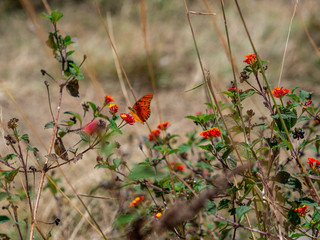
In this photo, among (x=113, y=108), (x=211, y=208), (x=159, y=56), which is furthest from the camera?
(x=159, y=56)

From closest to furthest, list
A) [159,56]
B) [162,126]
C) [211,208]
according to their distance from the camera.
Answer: [211,208] → [162,126] → [159,56]

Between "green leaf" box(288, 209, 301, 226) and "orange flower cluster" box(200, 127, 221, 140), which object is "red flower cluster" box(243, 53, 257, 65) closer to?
"orange flower cluster" box(200, 127, 221, 140)

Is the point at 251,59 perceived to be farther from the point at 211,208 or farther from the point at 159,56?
the point at 159,56

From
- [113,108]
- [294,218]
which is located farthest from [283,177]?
[113,108]

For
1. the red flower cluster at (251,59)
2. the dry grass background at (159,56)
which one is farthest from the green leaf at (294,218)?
the dry grass background at (159,56)

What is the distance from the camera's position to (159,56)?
3.26m

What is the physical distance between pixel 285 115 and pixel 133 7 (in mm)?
3531

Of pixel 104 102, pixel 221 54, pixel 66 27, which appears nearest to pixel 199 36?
pixel 221 54

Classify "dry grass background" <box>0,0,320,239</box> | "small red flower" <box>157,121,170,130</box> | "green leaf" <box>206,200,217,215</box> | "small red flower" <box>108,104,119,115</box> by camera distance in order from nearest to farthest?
"green leaf" <box>206,200,217,215</box> < "small red flower" <box>108,104,119,115</box> < "small red flower" <box>157,121,170,130</box> < "dry grass background" <box>0,0,320,239</box>

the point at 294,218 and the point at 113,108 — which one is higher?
the point at 113,108

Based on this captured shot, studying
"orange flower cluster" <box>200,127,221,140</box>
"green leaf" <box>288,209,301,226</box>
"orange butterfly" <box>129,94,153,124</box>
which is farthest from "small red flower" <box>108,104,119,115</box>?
"green leaf" <box>288,209,301,226</box>

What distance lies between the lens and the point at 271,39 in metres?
3.23

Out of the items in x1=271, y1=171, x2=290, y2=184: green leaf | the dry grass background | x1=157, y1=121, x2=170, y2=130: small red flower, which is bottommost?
x1=271, y1=171, x2=290, y2=184: green leaf

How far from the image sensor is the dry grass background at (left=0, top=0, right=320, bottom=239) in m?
2.64
